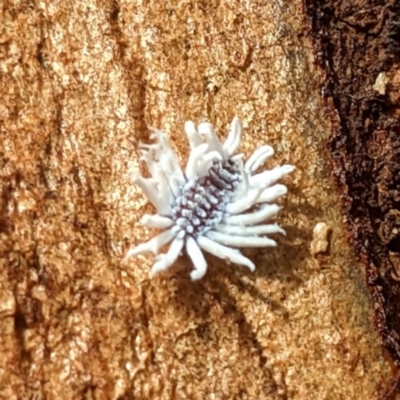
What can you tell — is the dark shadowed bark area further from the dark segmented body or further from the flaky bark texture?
the dark segmented body

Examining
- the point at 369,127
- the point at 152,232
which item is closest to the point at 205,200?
the point at 152,232

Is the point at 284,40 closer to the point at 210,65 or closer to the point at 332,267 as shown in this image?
the point at 210,65

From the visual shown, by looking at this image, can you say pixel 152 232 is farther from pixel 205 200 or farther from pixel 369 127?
pixel 369 127

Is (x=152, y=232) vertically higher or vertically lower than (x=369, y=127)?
lower

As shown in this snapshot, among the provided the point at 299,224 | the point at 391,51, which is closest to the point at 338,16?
the point at 391,51

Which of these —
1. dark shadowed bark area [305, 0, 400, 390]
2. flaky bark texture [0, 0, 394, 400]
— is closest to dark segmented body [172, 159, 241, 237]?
flaky bark texture [0, 0, 394, 400]
